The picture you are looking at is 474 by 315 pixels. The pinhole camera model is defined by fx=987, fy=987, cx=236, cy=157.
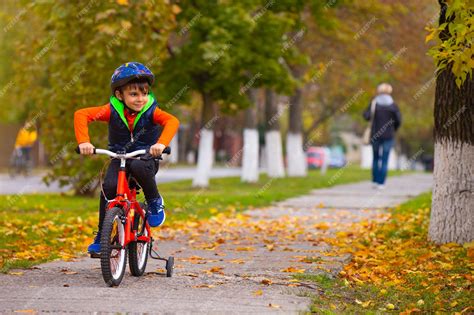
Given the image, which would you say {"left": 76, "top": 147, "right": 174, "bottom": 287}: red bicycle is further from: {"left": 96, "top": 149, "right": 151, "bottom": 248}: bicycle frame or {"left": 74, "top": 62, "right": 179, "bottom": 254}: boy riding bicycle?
{"left": 74, "top": 62, "right": 179, "bottom": 254}: boy riding bicycle

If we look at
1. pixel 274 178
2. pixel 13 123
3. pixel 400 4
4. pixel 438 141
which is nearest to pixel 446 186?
pixel 438 141

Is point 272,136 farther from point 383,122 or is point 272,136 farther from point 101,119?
point 101,119

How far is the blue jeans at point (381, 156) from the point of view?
1973cm

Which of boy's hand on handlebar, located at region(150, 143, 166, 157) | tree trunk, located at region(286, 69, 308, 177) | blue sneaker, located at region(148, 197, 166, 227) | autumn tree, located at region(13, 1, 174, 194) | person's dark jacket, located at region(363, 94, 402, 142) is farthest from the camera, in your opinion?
tree trunk, located at region(286, 69, 308, 177)

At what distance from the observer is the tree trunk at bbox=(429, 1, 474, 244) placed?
10.2 meters

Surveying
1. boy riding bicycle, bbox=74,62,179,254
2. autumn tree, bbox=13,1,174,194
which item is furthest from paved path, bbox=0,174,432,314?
autumn tree, bbox=13,1,174,194

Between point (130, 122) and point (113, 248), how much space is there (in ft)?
3.44

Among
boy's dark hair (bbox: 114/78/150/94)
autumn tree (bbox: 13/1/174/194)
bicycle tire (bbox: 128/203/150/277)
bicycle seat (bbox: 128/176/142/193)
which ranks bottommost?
bicycle tire (bbox: 128/203/150/277)

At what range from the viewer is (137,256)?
789cm

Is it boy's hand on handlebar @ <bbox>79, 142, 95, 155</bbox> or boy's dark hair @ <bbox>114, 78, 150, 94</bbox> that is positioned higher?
boy's dark hair @ <bbox>114, 78, 150, 94</bbox>

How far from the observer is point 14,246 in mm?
10359

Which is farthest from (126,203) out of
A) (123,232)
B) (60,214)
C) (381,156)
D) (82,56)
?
(381,156)

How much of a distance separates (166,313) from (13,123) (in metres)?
40.5

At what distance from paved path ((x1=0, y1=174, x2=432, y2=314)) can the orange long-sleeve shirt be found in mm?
1129
